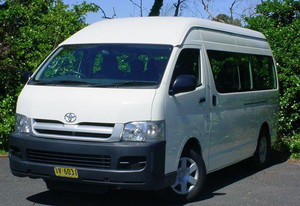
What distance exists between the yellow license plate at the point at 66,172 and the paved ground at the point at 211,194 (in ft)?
2.54

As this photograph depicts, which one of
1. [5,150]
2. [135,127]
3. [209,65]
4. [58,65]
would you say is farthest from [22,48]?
[135,127]

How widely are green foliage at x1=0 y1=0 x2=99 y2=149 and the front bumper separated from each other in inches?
190

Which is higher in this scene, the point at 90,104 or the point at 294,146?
the point at 90,104

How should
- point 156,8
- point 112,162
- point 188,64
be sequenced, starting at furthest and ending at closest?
point 156,8
point 188,64
point 112,162

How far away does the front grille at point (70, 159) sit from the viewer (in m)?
7.17

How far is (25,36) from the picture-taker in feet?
41.7

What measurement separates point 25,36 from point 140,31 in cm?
485

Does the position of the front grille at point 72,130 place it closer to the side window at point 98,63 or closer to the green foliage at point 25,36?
the side window at point 98,63

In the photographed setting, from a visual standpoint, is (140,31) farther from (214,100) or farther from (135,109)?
(135,109)

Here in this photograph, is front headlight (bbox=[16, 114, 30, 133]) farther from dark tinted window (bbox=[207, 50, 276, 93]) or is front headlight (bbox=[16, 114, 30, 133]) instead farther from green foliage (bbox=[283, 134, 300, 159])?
green foliage (bbox=[283, 134, 300, 159])

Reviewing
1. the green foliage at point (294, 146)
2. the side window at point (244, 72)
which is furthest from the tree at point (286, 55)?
the side window at point (244, 72)

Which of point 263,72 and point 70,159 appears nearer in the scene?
point 70,159

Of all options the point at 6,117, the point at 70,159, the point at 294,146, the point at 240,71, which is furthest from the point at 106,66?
the point at 294,146

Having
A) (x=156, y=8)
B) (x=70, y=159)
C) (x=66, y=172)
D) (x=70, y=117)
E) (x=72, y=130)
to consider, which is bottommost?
(x=66, y=172)
